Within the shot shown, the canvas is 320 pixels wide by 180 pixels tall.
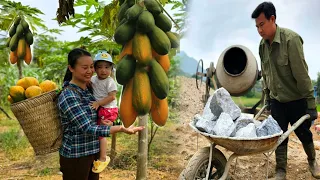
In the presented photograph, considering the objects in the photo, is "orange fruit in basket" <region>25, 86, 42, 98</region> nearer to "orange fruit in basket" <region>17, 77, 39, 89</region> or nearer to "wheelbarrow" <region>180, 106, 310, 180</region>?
"orange fruit in basket" <region>17, 77, 39, 89</region>

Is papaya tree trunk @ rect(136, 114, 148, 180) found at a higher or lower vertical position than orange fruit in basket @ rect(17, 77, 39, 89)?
lower

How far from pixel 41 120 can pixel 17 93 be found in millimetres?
246

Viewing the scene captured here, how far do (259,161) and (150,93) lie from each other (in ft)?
12.8

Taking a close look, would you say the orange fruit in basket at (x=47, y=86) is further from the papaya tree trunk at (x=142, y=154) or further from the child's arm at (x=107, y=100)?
the papaya tree trunk at (x=142, y=154)

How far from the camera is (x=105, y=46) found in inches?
165

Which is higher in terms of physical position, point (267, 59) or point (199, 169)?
point (267, 59)

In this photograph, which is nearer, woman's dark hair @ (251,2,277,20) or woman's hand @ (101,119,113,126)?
woman's hand @ (101,119,113,126)

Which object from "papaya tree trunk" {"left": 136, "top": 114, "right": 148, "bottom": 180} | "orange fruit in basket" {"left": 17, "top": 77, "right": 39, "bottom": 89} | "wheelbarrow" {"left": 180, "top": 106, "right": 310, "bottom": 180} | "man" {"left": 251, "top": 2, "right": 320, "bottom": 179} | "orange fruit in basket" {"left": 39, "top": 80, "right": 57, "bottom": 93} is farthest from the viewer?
"man" {"left": 251, "top": 2, "right": 320, "bottom": 179}

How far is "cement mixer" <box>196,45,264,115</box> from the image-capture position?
589 centimetres

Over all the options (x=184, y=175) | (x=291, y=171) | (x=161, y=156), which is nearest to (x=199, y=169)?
(x=184, y=175)

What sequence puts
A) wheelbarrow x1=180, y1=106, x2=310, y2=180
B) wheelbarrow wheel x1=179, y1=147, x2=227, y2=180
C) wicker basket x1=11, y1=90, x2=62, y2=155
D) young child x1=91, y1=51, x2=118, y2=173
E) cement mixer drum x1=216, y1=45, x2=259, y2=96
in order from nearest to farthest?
wicker basket x1=11, y1=90, x2=62, y2=155 → young child x1=91, y1=51, x2=118, y2=173 → wheelbarrow x1=180, y1=106, x2=310, y2=180 → wheelbarrow wheel x1=179, y1=147, x2=227, y2=180 → cement mixer drum x1=216, y1=45, x2=259, y2=96

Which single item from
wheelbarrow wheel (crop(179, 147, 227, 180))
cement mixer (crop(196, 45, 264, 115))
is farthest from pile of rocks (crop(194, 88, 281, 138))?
cement mixer (crop(196, 45, 264, 115))

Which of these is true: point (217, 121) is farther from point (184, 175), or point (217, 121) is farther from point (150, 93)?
point (150, 93)

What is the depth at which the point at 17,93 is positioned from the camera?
251 cm
